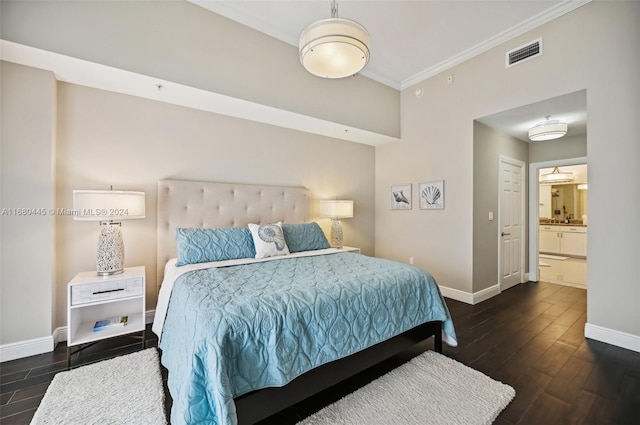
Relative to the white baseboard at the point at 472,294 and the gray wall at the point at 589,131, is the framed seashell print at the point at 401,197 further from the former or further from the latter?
the white baseboard at the point at 472,294

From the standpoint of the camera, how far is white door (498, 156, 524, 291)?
4117 mm

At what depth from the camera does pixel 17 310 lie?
222 cm

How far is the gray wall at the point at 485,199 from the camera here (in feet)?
11.9

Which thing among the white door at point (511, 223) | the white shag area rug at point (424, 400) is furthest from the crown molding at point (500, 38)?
the white shag area rug at point (424, 400)

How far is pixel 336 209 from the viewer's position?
12.9ft

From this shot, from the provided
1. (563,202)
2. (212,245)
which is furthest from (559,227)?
(212,245)

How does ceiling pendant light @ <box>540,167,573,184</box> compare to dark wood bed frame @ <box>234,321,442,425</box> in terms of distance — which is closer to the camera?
dark wood bed frame @ <box>234,321,442,425</box>

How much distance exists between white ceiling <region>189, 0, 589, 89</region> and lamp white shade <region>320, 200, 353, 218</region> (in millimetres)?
1982

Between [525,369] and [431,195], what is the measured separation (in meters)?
2.44

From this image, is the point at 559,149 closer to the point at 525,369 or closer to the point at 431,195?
the point at 431,195

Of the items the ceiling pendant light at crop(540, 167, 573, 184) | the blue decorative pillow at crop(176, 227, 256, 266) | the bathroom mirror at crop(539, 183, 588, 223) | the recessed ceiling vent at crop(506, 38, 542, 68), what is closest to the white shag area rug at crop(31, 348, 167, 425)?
the blue decorative pillow at crop(176, 227, 256, 266)

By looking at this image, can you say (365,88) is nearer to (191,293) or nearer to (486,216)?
(486,216)

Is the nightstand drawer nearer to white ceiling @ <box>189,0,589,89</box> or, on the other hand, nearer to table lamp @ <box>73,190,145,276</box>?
table lamp @ <box>73,190,145,276</box>

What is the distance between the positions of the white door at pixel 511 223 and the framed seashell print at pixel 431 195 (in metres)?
1.01
